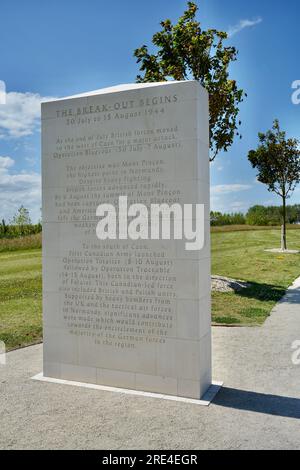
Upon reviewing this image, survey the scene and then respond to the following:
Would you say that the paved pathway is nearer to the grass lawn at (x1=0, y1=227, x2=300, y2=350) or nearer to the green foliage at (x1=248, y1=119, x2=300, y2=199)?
the grass lawn at (x1=0, y1=227, x2=300, y2=350)

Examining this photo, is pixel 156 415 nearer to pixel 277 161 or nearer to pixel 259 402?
pixel 259 402

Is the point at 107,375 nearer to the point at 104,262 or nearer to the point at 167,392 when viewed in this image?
the point at 167,392

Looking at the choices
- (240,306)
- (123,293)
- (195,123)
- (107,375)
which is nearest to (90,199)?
(123,293)

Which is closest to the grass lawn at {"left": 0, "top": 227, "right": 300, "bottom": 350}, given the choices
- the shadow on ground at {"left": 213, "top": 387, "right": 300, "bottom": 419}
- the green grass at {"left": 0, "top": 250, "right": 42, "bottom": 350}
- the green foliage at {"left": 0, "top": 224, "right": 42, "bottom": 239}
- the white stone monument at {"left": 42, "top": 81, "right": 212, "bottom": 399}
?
the green grass at {"left": 0, "top": 250, "right": 42, "bottom": 350}

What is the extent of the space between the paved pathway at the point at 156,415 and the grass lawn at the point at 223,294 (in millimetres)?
2902

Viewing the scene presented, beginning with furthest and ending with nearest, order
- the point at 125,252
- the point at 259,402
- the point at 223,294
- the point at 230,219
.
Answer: the point at 230,219, the point at 223,294, the point at 125,252, the point at 259,402

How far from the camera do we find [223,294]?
1414cm

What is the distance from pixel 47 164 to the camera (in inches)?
273

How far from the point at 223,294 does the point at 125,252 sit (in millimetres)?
8377

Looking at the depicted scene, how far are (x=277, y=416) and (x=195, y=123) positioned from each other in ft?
13.1

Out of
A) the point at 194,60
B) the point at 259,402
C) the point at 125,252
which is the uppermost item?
the point at 194,60

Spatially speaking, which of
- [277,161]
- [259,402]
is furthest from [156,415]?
[277,161]

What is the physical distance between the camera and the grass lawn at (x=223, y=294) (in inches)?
414

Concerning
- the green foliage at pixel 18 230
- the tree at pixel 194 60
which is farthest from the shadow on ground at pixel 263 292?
the green foliage at pixel 18 230
